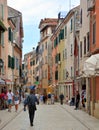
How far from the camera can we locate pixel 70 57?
6228cm

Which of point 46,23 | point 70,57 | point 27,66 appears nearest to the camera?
point 70,57

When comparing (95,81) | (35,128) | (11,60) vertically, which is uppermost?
(11,60)

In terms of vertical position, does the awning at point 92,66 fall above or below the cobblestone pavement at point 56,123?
above

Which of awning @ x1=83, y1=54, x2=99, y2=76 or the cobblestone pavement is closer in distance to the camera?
the cobblestone pavement

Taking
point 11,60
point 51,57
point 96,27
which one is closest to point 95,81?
point 96,27

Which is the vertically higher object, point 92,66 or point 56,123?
point 92,66

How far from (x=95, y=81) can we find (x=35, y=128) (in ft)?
32.9

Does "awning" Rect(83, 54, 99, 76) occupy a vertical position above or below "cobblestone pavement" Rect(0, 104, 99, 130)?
above

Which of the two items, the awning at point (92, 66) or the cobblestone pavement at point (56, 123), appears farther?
the awning at point (92, 66)

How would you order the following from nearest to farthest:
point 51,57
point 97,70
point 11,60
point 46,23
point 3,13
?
point 97,70, point 3,13, point 11,60, point 51,57, point 46,23

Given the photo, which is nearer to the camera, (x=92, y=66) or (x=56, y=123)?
(x=92, y=66)

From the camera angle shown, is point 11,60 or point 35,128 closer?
point 35,128

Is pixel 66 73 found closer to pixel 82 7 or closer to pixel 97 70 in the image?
pixel 82 7

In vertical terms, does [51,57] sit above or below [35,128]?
above
